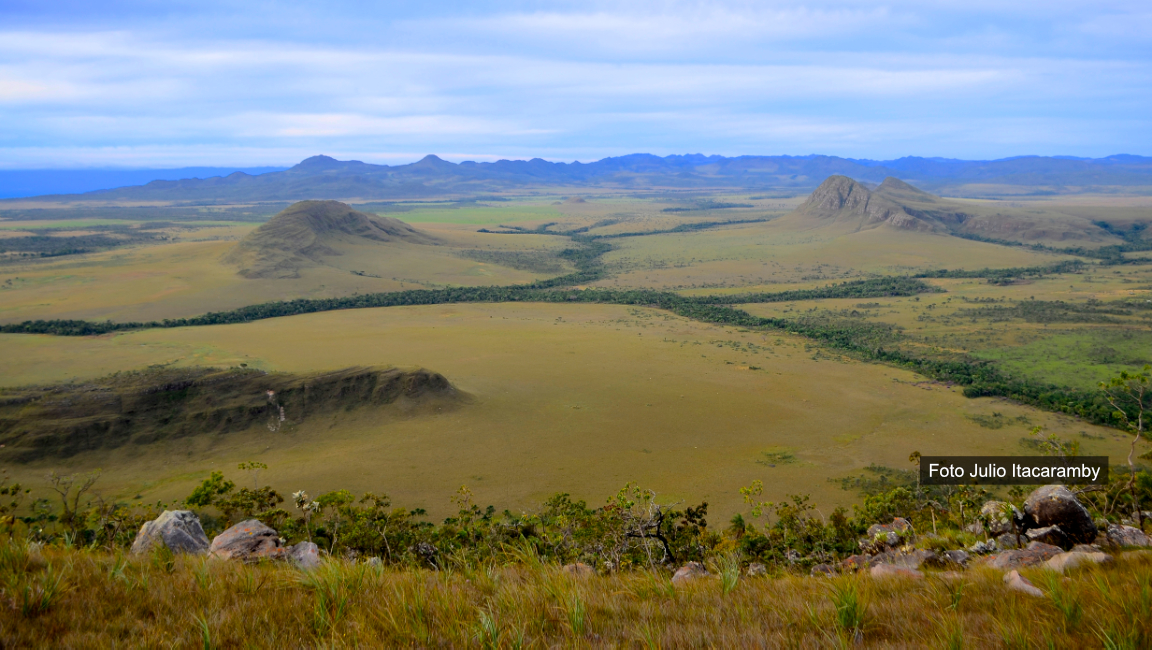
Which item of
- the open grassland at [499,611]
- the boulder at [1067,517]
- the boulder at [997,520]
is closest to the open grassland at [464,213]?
the boulder at [997,520]

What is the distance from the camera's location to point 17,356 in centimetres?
3369

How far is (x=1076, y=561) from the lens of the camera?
6.40 m

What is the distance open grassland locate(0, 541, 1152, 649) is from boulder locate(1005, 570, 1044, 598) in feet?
0.73

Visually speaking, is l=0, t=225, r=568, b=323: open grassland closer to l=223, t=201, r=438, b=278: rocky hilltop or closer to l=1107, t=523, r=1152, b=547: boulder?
l=223, t=201, r=438, b=278: rocky hilltop

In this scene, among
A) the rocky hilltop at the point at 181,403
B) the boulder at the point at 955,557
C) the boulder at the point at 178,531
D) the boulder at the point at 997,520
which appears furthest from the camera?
the rocky hilltop at the point at 181,403

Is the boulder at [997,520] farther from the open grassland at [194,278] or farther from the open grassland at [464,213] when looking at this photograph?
the open grassland at [464,213]

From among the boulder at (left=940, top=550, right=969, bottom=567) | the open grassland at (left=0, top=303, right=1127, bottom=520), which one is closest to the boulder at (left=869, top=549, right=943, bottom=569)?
the boulder at (left=940, top=550, right=969, bottom=567)

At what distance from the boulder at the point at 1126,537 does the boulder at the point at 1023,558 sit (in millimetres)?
1479

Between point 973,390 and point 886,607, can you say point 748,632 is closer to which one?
point 886,607

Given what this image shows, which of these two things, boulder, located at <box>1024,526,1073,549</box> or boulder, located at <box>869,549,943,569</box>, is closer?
boulder, located at <box>869,549,943,569</box>

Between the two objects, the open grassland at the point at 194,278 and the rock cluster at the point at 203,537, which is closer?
the rock cluster at the point at 203,537

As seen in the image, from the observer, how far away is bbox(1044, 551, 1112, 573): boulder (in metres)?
6.22
